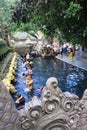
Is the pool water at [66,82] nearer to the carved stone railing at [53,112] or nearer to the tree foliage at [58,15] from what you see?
the tree foliage at [58,15]

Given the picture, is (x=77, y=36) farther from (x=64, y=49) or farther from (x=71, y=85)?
(x=64, y=49)

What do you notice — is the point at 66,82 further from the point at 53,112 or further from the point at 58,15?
the point at 53,112

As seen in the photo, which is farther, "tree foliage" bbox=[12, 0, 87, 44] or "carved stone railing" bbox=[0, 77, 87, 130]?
"tree foliage" bbox=[12, 0, 87, 44]

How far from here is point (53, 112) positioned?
4.96 metres

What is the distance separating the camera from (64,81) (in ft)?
66.3

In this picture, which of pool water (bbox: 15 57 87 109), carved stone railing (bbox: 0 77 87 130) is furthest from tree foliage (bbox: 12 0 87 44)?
carved stone railing (bbox: 0 77 87 130)

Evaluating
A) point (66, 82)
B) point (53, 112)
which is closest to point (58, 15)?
point (66, 82)

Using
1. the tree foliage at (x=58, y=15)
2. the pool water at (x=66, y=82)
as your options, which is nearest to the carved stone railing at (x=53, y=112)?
the pool water at (x=66, y=82)

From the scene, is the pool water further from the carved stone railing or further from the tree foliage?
the carved stone railing

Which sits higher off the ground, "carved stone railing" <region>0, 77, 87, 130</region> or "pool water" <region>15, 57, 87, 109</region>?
"carved stone railing" <region>0, 77, 87, 130</region>

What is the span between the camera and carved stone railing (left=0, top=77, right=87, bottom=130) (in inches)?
189

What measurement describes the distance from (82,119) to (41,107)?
2.41 ft

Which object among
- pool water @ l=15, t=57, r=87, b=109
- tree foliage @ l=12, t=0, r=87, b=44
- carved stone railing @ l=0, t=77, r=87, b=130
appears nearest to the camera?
carved stone railing @ l=0, t=77, r=87, b=130

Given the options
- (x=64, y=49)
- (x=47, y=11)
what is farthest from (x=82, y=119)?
(x=64, y=49)
